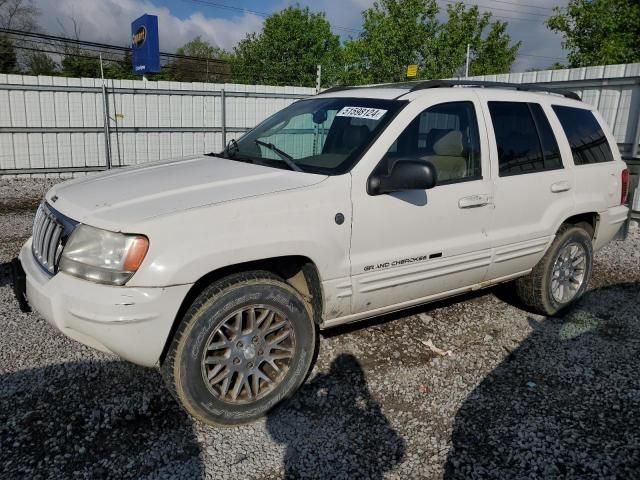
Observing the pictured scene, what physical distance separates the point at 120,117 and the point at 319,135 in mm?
9855

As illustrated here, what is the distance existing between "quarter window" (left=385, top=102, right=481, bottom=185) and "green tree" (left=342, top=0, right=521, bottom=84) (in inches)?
870

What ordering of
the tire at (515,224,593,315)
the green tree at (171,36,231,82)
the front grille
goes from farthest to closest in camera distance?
the green tree at (171,36,231,82) < the tire at (515,224,593,315) < the front grille

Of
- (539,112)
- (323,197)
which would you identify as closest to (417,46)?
(539,112)

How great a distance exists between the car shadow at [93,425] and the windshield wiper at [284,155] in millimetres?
1601

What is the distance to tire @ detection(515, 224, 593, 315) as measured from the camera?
14.4ft

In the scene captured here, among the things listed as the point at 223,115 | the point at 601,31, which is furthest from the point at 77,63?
the point at 601,31

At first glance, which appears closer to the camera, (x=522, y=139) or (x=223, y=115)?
(x=522, y=139)

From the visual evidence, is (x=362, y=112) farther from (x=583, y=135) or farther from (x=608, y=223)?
(x=608, y=223)

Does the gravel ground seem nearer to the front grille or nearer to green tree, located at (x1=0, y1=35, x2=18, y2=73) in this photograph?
the front grille

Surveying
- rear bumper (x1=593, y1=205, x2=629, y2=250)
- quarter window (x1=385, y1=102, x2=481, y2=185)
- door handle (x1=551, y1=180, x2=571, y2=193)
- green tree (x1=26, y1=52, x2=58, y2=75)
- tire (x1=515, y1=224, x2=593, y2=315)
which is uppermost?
green tree (x1=26, y1=52, x2=58, y2=75)

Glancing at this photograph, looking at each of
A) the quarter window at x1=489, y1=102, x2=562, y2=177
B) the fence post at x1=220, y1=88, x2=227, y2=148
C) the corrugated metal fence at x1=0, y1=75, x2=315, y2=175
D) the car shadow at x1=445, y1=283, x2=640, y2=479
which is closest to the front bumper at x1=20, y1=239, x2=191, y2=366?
the car shadow at x1=445, y1=283, x2=640, y2=479

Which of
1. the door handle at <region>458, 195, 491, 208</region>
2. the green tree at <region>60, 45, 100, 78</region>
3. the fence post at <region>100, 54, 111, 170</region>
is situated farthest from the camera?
the green tree at <region>60, 45, 100, 78</region>

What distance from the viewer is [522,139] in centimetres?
403

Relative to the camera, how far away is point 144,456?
262cm
